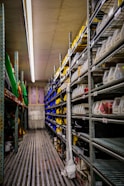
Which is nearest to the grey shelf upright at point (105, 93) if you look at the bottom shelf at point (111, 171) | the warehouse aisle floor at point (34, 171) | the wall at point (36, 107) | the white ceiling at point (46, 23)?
the bottom shelf at point (111, 171)

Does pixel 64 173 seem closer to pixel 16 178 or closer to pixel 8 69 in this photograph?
pixel 16 178

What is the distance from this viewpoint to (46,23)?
17.2 ft

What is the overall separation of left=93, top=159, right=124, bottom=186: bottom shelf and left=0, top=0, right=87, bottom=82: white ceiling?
3127mm

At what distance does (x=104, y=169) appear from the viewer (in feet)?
A: 7.31

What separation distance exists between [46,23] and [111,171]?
13.4ft

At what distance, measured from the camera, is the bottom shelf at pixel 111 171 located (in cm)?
190

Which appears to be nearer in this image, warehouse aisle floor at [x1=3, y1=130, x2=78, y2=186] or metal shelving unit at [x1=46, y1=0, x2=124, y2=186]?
metal shelving unit at [x1=46, y1=0, x2=124, y2=186]

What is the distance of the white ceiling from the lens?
4.25 metres

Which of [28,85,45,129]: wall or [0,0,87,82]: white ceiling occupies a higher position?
[0,0,87,82]: white ceiling

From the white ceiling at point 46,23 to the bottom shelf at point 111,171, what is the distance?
3.13m

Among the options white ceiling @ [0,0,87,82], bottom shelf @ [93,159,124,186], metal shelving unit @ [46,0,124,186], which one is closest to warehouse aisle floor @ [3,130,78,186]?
metal shelving unit @ [46,0,124,186]

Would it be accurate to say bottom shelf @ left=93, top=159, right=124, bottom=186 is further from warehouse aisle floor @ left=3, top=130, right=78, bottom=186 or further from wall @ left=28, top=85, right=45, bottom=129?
wall @ left=28, top=85, right=45, bottom=129

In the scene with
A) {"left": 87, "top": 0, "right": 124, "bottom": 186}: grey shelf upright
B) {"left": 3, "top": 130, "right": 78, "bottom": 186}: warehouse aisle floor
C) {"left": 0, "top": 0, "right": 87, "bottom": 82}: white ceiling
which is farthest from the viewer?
{"left": 0, "top": 0, "right": 87, "bottom": 82}: white ceiling

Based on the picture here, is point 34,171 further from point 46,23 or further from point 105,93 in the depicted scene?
point 46,23
